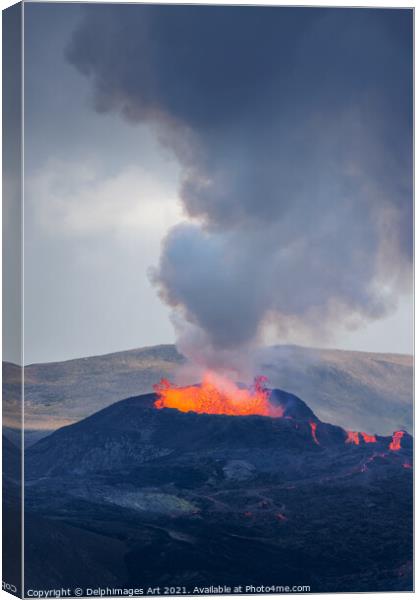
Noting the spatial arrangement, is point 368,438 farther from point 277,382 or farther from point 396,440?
point 277,382

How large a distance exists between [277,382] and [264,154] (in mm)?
2538

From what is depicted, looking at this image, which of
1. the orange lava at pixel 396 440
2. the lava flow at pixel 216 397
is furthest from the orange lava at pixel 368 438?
the lava flow at pixel 216 397

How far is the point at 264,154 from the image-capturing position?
15383mm

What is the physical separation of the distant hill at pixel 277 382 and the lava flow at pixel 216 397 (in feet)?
0.61

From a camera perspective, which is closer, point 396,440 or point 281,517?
point 281,517

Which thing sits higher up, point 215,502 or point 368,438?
point 368,438

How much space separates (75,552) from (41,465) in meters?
1.00

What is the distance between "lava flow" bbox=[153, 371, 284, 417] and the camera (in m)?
15.4

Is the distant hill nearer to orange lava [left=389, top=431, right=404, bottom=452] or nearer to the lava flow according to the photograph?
orange lava [left=389, top=431, right=404, bottom=452]

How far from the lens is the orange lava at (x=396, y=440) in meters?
15.8

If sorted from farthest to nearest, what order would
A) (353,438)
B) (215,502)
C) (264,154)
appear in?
(353,438) < (264,154) < (215,502)

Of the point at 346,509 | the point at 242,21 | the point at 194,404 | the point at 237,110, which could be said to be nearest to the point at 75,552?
the point at 194,404

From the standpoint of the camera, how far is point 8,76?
49.8 ft

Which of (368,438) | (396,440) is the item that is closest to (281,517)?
(368,438)
